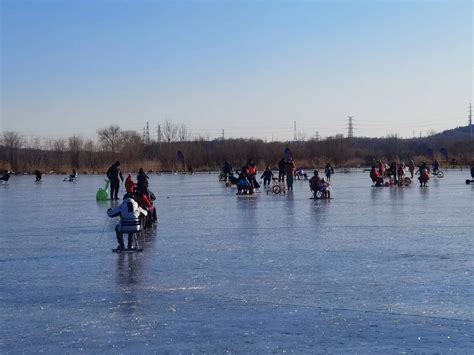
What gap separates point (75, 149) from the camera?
9338cm

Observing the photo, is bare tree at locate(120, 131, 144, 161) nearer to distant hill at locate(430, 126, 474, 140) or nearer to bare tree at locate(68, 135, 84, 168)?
bare tree at locate(68, 135, 84, 168)

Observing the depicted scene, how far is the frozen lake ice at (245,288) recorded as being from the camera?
7.10 meters

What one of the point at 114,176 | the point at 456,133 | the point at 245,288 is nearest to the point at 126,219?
the point at 245,288

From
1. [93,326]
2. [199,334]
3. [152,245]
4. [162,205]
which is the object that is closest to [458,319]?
[199,334]

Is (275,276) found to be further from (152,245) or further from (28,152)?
(28,152)

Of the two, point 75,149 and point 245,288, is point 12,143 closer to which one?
point 75,149

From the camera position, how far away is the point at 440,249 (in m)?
12.9

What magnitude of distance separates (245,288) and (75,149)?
86.3 meters

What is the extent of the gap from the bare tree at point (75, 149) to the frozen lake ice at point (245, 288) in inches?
2824

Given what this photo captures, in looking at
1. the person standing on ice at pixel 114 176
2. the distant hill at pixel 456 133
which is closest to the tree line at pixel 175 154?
the person standing on ice at pixel 114 176

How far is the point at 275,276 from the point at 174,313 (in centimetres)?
253

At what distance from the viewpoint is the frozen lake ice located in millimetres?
7102

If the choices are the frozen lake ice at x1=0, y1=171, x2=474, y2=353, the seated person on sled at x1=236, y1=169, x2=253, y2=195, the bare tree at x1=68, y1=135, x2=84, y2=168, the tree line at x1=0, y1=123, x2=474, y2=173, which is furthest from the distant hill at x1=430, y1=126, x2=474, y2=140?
the frozen lake ice at x1=0, y1=171, x2=474, y2=353

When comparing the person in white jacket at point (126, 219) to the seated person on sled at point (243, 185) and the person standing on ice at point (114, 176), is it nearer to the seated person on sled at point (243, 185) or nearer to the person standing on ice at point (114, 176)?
the person standing on ice at point (114, 176)
